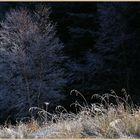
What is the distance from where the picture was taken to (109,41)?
2388cm

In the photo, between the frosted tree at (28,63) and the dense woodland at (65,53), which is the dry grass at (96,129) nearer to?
the dense woodland at (65,53)

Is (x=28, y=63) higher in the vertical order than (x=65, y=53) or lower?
lower

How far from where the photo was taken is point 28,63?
21.9 metres

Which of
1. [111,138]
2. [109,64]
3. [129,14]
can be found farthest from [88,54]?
[111,138]

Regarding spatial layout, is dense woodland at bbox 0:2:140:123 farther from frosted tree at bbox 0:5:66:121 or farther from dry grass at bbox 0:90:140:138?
dry grass at bbox 0:90:140:138

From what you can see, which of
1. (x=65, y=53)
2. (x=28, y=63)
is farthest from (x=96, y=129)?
(x=65, y=53)

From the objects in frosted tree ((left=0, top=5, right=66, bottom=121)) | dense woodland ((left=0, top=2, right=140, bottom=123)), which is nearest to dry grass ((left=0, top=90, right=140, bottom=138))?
dense woodland ((left=0, top=2, right=140, bottom=123))

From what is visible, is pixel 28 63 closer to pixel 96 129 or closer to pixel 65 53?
pixel 65 53

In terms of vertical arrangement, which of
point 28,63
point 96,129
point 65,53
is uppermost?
point 65,53

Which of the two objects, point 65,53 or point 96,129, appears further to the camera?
point 65,53

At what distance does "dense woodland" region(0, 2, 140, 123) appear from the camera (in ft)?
69.8

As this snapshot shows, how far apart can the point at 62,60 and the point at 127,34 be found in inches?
137

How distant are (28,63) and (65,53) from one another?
3.03 meters

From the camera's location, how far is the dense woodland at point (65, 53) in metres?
21.3
